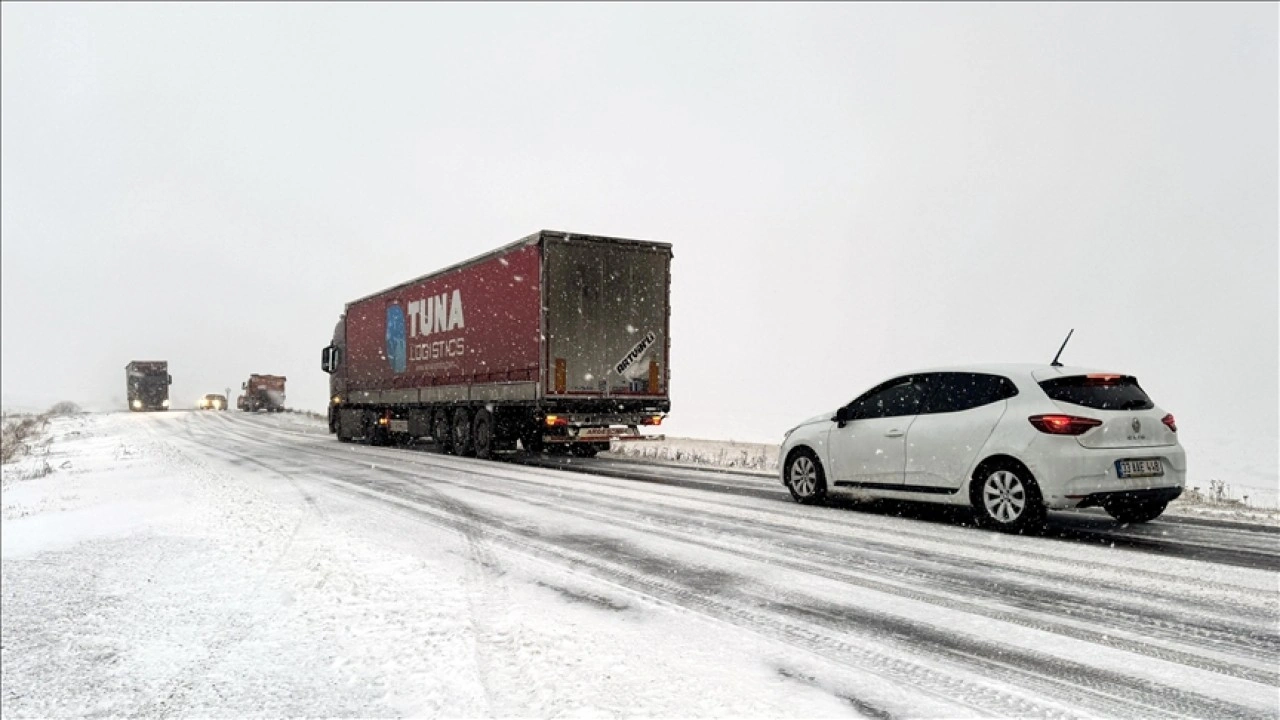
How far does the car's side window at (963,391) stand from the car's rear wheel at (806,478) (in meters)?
1.53

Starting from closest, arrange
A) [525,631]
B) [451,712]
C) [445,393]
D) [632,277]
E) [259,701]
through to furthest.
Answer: [451,712] → [259,701] → [525,631] → [632,277] → [445,393]

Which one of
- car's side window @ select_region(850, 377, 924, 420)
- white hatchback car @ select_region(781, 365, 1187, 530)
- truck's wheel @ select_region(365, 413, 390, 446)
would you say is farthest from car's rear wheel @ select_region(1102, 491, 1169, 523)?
truck's wheel @ select_region(365, 413, 390, 446)

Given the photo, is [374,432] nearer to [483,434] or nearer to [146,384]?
[483,434]

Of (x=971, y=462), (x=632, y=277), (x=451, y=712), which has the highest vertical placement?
(x=632, y=277)

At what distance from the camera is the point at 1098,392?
6617mm

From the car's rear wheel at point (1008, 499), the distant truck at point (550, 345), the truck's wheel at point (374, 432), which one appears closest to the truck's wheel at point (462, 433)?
the distant truck at point (550, 345)

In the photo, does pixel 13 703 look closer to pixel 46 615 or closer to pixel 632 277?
pixel 46 615

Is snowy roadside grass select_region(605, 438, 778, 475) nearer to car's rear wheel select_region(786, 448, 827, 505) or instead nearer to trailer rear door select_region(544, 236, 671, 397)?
trailer rear door select_region(544, 236, 671, 397)

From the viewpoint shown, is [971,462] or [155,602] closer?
[155,602]

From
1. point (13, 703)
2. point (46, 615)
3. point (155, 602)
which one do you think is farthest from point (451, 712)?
point (46, 615)

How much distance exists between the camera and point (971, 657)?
11.5 feet

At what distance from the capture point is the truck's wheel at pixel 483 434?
1560cm

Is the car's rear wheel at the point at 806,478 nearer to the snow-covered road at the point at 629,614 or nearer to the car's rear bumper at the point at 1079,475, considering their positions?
the snow-covered road at the point at 629,614

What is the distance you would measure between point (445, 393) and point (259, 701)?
1423 cm
